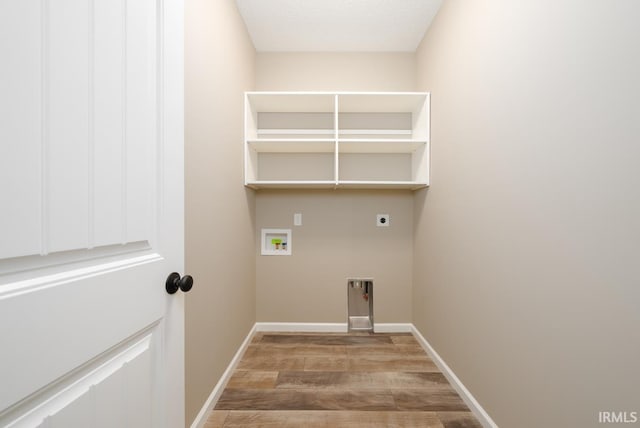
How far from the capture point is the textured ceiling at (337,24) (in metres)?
2.21

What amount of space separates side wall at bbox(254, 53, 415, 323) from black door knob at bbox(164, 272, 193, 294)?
2031mm

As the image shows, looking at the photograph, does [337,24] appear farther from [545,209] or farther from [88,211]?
[88,211]

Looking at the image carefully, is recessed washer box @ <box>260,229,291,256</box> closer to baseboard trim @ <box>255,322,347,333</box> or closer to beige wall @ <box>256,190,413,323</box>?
beige wall @ <box>256,190,413,323</box>

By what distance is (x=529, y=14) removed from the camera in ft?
4.15

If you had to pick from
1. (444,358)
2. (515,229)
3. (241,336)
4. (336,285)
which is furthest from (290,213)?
(515,229)

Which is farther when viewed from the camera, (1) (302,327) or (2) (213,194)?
(1) (302,327)

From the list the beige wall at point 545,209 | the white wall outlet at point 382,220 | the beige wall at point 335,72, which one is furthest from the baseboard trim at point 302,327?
the beige wall at point 335,72

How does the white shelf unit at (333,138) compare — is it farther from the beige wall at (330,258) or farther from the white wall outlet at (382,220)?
the white wall outlet at (382,220)

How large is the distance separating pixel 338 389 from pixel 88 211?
1.83m

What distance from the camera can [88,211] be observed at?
A: 1.98 ft

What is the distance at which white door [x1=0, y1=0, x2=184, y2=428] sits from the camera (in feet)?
1.54

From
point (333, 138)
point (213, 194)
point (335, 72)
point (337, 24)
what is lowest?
point (213, 194)

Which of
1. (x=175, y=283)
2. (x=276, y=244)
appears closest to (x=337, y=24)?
(x=276, y=244)

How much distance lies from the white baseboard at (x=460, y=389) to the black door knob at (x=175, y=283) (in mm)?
1616
